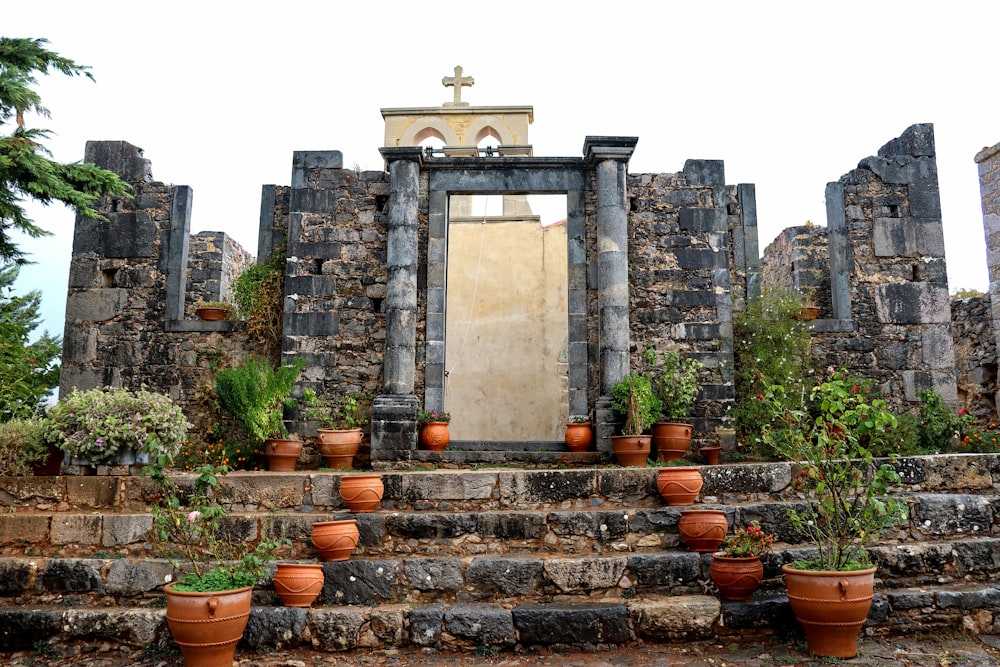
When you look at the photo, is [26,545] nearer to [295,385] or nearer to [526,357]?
[295,385]

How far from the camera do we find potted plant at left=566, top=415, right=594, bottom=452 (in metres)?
8.83

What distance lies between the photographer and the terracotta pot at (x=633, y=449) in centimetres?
814

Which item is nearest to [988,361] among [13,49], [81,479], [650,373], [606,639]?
[650,373]

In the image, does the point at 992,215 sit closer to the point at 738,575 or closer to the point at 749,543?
the point at 749,543

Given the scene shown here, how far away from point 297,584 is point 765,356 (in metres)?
6.27

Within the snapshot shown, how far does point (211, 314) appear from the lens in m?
9.73

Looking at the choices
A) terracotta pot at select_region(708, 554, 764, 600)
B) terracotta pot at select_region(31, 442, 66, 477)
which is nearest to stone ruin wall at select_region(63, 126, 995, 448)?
terracotta pot at select_region(31, 442, 66, 477)

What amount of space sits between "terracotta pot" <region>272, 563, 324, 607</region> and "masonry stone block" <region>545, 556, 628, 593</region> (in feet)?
5.72

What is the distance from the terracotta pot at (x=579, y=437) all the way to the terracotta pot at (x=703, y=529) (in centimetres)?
279

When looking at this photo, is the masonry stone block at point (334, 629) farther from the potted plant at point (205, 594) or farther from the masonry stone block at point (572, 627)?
the masonry stone block at point (572, 627)

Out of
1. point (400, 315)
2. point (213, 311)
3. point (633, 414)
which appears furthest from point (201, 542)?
point (633, 414)

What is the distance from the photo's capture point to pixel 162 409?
700cm

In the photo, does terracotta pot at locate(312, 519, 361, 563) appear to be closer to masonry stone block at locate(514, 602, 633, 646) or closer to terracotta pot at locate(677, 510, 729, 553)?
masonry stone block at locate(514, 602, 633, 646)

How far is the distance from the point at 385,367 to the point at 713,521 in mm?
4515
